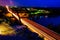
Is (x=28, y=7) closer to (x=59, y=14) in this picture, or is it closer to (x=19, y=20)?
(x=59, y=14)

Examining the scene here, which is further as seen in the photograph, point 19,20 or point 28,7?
point 28,7

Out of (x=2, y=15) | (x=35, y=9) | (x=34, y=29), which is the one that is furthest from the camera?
(x=35, y=9)

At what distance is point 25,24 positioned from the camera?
173 inches

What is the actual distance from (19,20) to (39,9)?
261 cm

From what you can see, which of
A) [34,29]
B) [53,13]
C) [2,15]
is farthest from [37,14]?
[34,29]

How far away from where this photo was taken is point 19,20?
506 centimetres

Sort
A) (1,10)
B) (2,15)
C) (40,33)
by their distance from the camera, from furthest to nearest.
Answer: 1. (1,10)
2. (2,15)
3. (40,33)

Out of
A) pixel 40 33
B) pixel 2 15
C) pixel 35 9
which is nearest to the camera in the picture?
pixel 40 33

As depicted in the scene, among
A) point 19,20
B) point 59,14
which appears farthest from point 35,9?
point 19,20

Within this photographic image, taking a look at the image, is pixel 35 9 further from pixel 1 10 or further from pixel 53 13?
pixel 1 10

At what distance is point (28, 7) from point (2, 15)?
1.69 metres

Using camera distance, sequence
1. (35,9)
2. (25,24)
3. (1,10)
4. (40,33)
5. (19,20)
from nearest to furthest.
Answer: (40,33) → (25,24) → (19,20) → (1,10) → (35,9)

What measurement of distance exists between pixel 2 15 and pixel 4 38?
3.18 metres

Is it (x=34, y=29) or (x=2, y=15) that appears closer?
(x=34, y=29)
